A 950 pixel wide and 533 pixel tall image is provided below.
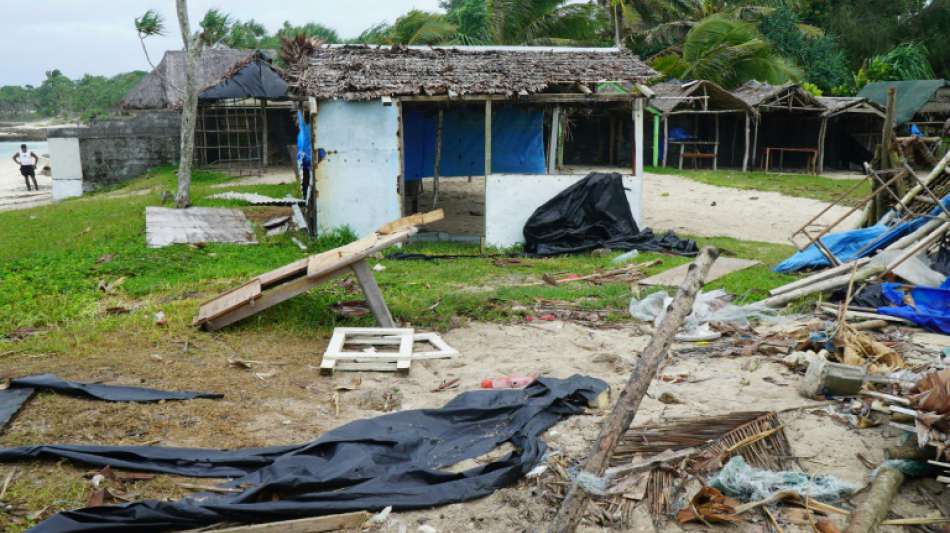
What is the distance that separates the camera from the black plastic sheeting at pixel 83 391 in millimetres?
5957

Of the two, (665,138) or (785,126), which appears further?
(785,126)

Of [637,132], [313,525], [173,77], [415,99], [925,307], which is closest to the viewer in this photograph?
[313,525]

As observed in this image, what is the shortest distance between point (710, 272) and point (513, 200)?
13.3 ft

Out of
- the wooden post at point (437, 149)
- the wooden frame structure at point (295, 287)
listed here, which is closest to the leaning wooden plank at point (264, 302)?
the wooden frame structure at point (295, 287)

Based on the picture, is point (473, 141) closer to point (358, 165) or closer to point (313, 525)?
point (358, 165)

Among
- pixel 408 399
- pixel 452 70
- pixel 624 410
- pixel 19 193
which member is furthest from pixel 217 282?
pixel 19 193

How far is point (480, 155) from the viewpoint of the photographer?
17031mm

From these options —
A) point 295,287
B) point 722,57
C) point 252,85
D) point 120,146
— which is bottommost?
point 295,287

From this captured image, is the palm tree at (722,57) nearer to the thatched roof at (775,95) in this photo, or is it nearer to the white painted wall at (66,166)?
the thatched roof at (775,95)

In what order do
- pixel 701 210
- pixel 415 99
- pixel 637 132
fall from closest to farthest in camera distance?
pixel 415 99
pixel 637 132
pixel 701 210

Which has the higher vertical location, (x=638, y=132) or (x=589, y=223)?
(x=638, y=132)

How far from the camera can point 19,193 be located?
1080 inches

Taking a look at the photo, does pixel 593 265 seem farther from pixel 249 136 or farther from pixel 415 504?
pixel 249 136

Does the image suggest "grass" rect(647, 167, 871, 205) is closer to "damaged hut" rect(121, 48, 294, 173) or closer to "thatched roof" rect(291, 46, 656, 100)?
"thatched roof" rect(291, 46, 656, 100)
